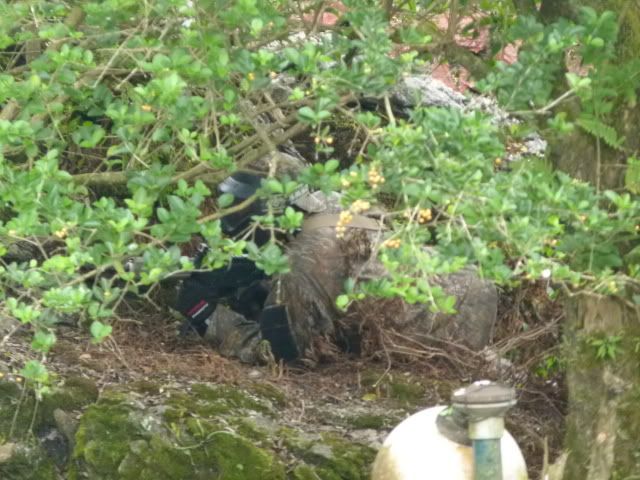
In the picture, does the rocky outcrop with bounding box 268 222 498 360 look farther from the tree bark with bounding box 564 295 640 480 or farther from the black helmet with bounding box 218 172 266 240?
the tree bark with bounding box 564 295 640 480

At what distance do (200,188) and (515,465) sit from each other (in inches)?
61.6

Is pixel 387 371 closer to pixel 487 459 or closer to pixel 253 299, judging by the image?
pixel 253 299

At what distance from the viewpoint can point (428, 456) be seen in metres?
4.20

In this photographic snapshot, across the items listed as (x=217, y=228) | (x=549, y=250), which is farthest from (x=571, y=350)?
(x=217, y=228)

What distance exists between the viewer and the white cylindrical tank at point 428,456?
4.17 m

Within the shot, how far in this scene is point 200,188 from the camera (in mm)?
3908

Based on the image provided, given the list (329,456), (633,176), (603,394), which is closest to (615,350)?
(603,394)

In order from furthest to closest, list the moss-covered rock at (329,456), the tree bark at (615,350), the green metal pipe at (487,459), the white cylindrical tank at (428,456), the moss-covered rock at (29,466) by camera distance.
A: the moss-covered rock at (29,466) → the moss-covered rock at (329,456) → the tree bark at (615,350) → the white cylindrical tank at (428,456) → the green metal pipe at (487,459)

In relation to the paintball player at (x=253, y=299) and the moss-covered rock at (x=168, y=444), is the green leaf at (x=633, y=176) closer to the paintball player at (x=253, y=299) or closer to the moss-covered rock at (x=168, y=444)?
the moss-covered rock at (x=168, y=444)

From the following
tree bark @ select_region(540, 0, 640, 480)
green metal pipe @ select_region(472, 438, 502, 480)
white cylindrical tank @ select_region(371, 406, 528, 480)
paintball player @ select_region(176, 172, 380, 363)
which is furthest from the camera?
paintball player @ select_region(176, 172, 380, 363)

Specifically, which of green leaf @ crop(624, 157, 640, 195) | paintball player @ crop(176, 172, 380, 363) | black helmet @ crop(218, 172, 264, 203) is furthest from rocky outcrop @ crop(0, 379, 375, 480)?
green leaf @ crop(624, 157, 640, 195)

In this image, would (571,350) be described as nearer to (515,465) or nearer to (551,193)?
(515,465)

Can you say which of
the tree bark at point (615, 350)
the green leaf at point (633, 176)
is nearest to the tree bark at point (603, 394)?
the tree bark at point (615, 350)

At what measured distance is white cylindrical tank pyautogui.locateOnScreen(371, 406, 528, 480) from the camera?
13.7 feet
